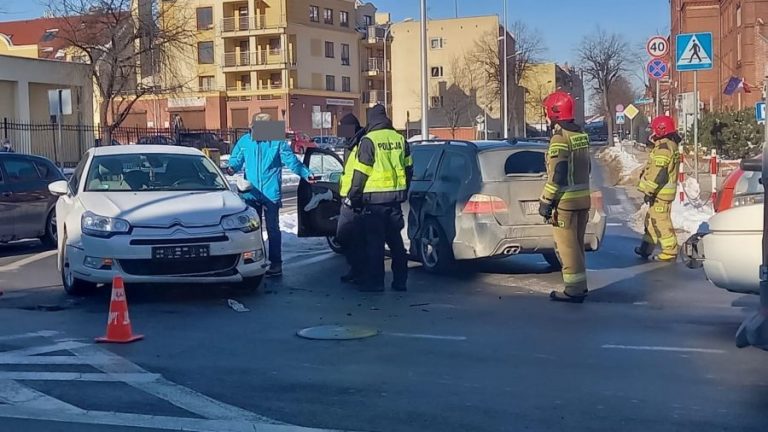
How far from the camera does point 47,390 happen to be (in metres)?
6.43

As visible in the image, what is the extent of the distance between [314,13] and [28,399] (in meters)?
70.8

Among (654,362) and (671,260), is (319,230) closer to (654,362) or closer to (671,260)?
(671,260)

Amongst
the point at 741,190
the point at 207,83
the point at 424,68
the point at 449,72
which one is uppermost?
the point at 449,72

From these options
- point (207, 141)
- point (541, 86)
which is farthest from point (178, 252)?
point (541, 86)

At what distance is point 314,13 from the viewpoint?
2950 inches

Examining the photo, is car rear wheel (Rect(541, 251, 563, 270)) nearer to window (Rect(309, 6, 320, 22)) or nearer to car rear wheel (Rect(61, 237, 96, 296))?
car rear wheel (Rect(61, 237, 96, 296))

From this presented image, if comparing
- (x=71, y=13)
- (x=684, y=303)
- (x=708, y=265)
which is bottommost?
(x=684, y=303)

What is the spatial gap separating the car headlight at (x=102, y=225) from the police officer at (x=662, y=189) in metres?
6.98

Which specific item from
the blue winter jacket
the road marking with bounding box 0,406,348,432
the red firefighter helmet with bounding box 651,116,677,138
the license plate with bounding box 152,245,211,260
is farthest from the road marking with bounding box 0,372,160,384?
the red firefighter helmet with bounding box 651,116,677,138

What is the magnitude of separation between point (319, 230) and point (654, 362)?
627cm

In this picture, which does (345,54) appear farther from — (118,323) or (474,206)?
(118,323)

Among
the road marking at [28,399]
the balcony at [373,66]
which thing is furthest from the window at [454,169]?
the balcony at [373,66]

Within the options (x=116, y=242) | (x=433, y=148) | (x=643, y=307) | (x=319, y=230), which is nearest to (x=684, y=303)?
(x=643, y=307)

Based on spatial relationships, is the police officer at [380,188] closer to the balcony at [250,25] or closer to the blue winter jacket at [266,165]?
the blue winter jacket at [266,165]
